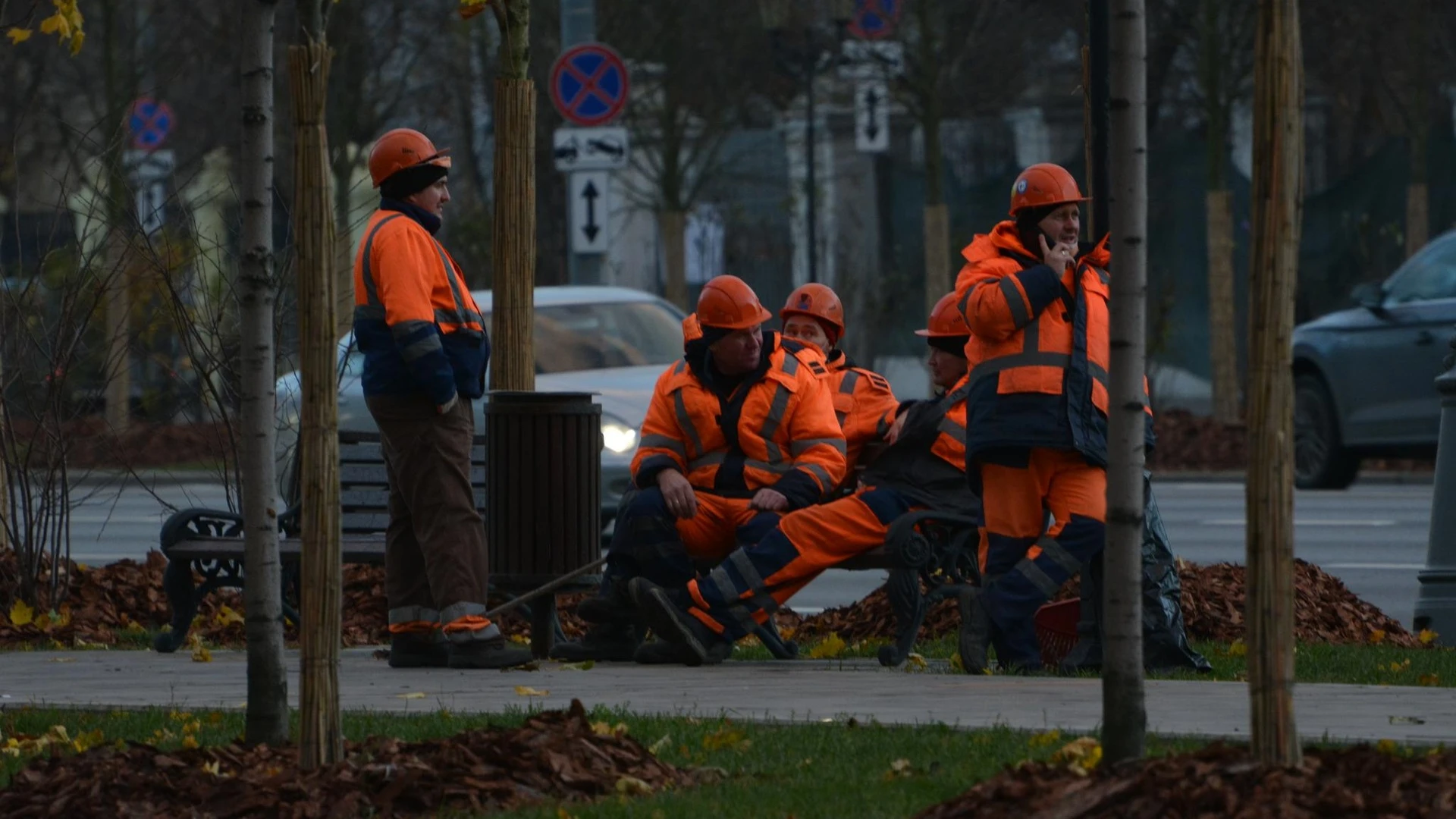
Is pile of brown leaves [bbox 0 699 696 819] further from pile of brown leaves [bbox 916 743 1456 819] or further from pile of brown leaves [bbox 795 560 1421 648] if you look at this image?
pile of brown leaves [bbox 795 560 1421 648]

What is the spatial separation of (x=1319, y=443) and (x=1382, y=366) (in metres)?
1.43

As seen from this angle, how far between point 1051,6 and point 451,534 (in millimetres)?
17273

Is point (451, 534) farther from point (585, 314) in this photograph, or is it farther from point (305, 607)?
point (585, 314)

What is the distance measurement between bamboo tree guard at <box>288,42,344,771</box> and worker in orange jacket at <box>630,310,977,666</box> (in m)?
3.19

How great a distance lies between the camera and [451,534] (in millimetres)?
8812

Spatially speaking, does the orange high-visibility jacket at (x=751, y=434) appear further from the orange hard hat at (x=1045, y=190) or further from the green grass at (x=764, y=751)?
the green grass at (x=764, y=751)

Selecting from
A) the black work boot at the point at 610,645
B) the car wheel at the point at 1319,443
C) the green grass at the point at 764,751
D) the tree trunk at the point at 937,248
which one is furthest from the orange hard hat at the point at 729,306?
the tree trunk at the point at 937,248

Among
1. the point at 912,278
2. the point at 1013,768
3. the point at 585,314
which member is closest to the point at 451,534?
the point at 1013,768

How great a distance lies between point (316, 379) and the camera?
5473mm

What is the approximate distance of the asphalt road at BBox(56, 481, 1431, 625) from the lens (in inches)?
546

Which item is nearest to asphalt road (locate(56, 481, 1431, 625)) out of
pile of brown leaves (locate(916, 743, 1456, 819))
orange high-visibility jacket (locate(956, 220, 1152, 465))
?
orange high-visibility jacket (locate(956, 220, 1152, 465))

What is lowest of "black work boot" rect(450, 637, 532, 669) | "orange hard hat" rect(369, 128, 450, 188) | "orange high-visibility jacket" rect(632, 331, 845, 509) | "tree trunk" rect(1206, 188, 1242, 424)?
"black work boot" rect(450, 637, 532, 669)

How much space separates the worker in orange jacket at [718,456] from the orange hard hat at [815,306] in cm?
80

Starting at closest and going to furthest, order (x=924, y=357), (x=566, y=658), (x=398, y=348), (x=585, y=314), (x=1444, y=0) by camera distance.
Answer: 1. (x=398, y=348)
2. (x=566, y=658)
3. (x=585, y=314)
4. (x=1444, y=0)
5. (x=924, y=357)
